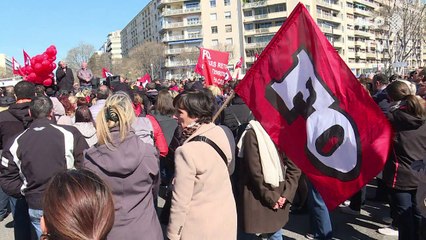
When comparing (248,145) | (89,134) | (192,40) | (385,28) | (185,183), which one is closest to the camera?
(185,183)

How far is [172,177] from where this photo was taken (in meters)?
3.47

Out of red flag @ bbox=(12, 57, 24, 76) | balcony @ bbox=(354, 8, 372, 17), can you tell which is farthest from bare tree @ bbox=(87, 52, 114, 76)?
red flag @ bbox=(12, 57, 24, 76)

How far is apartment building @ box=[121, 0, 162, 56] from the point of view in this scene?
95.1 m

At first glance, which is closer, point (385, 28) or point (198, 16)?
point (385, 28)

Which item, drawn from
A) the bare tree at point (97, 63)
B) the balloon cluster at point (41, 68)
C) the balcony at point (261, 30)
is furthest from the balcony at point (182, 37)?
the balloon cluster at point (41, 68)

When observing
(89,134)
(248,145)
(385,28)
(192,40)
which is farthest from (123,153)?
(192,40)

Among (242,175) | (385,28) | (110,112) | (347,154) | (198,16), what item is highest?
(198,16)

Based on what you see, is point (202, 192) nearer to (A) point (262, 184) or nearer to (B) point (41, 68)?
(A) point (262, 184)

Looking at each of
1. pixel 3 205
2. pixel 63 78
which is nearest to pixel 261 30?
pixel 63 78

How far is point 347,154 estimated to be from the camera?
2.97 metres

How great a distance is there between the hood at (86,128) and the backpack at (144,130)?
2.36 ft

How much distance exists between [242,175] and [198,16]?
3140 inches

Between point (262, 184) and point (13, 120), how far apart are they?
3.14m

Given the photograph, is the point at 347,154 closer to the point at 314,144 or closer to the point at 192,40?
the point at 314,144
